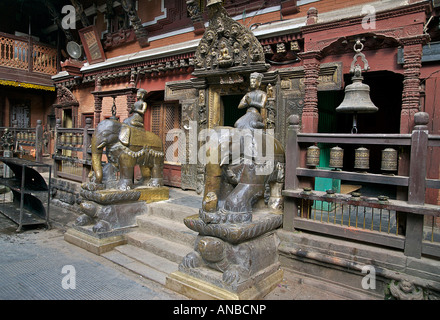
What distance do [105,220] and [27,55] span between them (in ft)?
35.2

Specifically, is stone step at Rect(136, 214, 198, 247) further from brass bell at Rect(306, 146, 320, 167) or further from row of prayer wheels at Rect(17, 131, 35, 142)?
row of prayer wheels at Rect(17, 131, 35, 142)

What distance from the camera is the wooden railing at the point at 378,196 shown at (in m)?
3.16

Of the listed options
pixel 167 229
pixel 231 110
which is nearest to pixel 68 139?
pixel 231 110

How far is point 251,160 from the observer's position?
12.8ft

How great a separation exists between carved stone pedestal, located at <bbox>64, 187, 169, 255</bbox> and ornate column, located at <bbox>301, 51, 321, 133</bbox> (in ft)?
10.3

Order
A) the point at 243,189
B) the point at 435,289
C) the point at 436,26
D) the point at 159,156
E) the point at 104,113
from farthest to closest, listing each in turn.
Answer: the point at 104,113, the point at 159,156, the point at 436,26, the point at 243,189, the point at 435,289

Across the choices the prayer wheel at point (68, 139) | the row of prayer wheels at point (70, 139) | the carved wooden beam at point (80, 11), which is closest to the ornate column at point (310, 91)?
the row of prayer wheels at point (70, 139)

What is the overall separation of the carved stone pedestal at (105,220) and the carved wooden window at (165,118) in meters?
3.57

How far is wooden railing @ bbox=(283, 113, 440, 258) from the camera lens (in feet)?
10.4

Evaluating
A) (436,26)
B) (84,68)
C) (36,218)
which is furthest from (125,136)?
(84,68)

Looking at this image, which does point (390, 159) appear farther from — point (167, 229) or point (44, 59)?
point (44, 59)

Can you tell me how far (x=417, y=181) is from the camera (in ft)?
10.5

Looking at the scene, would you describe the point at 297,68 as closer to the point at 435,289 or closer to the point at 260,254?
the point at 260,254

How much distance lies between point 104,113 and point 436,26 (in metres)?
9.31
